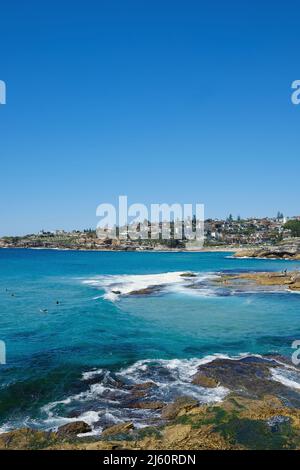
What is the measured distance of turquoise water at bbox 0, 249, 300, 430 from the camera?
1644 cm

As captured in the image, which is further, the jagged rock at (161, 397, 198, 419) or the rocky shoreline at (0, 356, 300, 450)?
the jagged rock at (161, 397, 198, 419)

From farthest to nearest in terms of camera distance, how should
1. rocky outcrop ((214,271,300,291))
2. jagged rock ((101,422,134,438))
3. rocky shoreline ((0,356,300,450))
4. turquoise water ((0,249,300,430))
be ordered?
rocky outcrop ((214,271,300,291)), turquoise water ((0,249,300,430)), jagged rock ((101,422,134,438)), rocky shoreline ((0,356,300,450))

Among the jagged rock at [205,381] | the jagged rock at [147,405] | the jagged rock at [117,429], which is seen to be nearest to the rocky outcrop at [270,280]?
the jagged rock at [205,381]

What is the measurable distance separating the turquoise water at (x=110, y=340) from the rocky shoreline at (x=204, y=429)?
1100 mm

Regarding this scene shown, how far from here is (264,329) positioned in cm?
2897

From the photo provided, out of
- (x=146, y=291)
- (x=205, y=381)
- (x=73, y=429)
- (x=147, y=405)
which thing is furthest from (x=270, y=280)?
(x=73, y=429)

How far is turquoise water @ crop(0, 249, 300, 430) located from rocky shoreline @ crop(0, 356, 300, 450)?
1100mm

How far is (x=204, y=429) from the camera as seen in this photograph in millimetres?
12945

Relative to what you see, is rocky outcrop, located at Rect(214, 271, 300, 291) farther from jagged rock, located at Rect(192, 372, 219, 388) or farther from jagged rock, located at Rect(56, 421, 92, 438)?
jagged rock, located at Rect(56, 421, 92, 438)

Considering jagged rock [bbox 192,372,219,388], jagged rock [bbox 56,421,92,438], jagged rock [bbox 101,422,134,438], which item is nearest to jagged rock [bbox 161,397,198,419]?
jagged rock [bbox 101,422,134,438]
